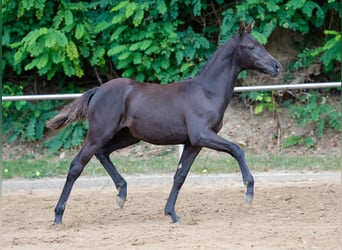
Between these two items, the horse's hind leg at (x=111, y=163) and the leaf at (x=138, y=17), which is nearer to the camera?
the horse's hind leg at (x=111, y=163)

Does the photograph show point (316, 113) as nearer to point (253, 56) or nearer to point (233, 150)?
point (253, 56)

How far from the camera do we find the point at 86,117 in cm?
809

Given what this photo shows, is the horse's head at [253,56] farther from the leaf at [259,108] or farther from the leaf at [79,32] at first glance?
the leaf at [79,32]

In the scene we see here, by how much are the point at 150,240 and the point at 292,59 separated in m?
7.67

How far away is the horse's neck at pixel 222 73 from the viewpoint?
25.5 ft

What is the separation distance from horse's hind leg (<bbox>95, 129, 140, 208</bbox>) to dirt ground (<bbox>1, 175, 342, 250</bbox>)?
28cm

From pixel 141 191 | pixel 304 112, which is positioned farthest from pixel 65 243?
pixel 304 112

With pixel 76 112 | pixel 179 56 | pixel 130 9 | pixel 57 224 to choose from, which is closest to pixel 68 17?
pixel 130 9

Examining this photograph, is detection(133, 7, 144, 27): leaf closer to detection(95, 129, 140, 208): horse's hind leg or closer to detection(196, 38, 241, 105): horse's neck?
detection(95, 129, 140, 208): horse's hind leg

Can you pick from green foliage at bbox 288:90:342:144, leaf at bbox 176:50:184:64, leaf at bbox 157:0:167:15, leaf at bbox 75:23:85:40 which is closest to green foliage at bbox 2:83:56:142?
leaf at bbox 75:23:85:40

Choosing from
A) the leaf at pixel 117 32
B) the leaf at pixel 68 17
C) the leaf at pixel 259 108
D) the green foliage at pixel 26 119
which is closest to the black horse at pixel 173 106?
the leaf at pixel 117 32

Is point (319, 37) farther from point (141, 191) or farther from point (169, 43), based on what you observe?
point (141, 191)

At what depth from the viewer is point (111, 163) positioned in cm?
825

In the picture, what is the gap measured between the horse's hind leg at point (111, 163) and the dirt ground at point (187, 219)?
10.9 inches
